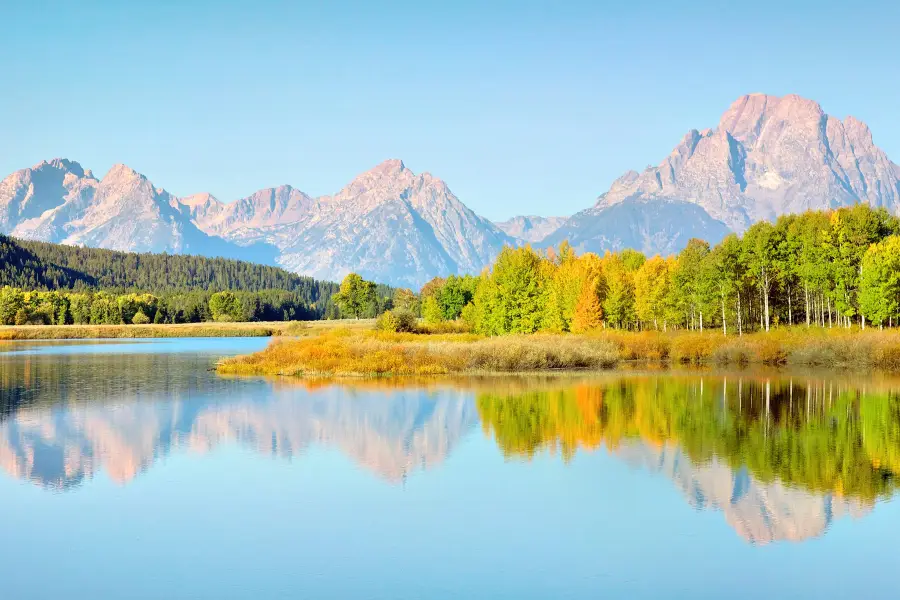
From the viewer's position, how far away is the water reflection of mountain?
88.3 feet

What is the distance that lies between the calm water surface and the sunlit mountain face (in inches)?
5.6

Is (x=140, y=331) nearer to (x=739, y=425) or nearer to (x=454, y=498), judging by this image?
(x=739, y=425)

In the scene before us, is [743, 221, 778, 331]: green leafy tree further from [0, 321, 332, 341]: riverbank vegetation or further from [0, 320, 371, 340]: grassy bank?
[0, 321, 332, 341]: riverbank vegetation

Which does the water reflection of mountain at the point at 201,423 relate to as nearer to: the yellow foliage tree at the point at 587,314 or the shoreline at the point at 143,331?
the yellow foliage tree at the point at 587,314

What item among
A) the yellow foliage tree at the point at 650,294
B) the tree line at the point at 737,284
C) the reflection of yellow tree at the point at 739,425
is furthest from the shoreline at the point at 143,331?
the reflection of yellow tree at the point at 739,425

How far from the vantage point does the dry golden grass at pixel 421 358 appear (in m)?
56.8

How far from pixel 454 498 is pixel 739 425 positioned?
15.8m

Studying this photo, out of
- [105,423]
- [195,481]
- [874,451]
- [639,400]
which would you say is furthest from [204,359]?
[874,451]

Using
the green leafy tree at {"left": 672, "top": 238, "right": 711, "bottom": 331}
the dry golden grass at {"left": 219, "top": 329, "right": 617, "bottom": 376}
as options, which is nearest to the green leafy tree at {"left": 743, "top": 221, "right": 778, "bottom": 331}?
the green leafy tree at {"left": 672, "top": 238, "right": 711, "bottom": 331}

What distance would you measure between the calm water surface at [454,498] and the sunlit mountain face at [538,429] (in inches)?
5.6

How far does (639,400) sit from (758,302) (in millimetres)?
56888

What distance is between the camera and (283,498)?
71.8 ft

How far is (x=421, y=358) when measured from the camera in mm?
58312

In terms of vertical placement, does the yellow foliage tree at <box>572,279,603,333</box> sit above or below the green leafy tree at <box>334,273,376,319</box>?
below
